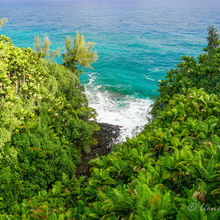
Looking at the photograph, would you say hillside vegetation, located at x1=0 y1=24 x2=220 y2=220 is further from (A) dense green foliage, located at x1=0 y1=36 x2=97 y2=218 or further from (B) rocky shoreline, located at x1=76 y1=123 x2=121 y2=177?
(B) rocky shoreline, located at x1=76 y1=123 x2=121 y2=177

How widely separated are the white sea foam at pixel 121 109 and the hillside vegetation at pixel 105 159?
5822 millimetres

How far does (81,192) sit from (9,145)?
5011 mm

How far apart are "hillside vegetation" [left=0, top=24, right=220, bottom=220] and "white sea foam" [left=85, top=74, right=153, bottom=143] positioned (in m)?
5.82

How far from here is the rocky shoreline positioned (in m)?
13.2

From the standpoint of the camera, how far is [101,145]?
1580 centimetres

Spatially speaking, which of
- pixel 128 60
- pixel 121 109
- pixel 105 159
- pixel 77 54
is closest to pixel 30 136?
pixel 105 159

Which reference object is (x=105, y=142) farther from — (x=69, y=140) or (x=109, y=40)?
(x=109, y=40)

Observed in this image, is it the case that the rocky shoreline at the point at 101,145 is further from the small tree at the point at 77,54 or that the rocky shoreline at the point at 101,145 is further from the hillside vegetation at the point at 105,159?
the small tree at the point at 77,54

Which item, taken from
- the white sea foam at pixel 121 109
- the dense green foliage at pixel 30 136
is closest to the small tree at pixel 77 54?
the white sea foam at pixel 121 109

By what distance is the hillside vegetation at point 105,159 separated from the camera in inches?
175

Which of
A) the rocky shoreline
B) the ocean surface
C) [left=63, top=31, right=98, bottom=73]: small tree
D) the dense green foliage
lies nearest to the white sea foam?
the ocean surface

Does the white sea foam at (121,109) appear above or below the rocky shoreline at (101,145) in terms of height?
above

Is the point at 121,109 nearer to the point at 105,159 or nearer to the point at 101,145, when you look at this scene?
the point at 101,145

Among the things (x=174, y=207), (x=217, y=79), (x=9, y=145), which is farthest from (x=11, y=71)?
(x=217, y=79)
